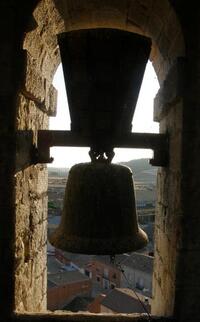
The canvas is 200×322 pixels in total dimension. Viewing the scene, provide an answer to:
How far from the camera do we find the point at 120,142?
228cm

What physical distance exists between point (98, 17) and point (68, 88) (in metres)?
1.12

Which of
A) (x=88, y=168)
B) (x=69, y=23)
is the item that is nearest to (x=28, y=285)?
Result: (x=88, y=168)

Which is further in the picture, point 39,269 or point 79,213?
point 39,269

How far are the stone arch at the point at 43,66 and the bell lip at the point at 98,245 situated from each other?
1.17ft

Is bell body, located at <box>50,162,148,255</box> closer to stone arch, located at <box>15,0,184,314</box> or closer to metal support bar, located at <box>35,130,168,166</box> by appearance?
metal support bar, located at <box>35,130,168,166</box>

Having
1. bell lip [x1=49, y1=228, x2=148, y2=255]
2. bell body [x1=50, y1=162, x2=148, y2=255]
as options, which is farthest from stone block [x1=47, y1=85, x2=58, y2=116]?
bell lip [x1=49, y1=228, x2=148, y2=255]

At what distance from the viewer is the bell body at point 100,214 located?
1.96 metres

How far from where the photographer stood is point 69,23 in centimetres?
293

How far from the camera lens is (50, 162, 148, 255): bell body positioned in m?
1.96

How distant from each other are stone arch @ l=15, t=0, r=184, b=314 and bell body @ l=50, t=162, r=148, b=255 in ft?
1.20

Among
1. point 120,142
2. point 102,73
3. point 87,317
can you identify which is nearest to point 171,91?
point 120,142

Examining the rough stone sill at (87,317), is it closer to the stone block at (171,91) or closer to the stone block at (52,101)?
the stone block at (171,91)

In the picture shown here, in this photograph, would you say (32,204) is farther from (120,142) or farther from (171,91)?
(171,91)

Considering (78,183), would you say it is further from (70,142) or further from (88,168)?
(70,142)
